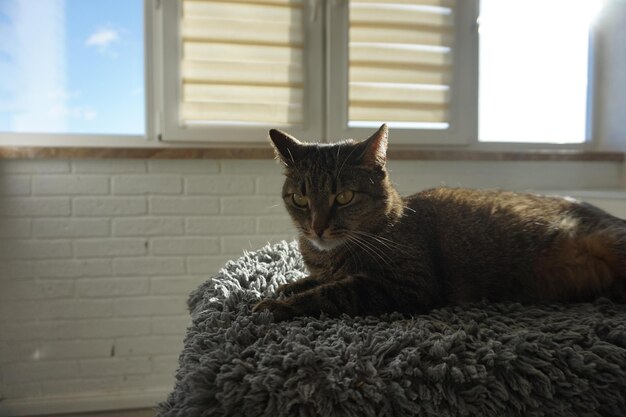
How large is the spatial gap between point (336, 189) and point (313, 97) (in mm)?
1066

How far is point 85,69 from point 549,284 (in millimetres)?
1783

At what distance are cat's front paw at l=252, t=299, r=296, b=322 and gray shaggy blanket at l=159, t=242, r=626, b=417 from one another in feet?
0.17

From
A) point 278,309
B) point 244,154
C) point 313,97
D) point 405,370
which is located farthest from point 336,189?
point 313,97

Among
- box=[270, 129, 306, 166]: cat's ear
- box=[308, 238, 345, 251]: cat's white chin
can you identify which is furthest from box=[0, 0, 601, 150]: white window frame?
box=[308, 238, 345, 251]: cat's white chin

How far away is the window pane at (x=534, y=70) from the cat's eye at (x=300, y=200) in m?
1.42

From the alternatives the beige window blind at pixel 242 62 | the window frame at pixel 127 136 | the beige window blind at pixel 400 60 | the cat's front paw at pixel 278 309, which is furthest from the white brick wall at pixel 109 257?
the cat's front paw at pixel 278 309

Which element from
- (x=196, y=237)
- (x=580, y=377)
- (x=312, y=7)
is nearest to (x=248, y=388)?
(x=580, y=377)

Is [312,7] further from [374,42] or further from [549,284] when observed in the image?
[549,284]

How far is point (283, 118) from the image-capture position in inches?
72.4

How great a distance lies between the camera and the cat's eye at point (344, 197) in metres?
0.89

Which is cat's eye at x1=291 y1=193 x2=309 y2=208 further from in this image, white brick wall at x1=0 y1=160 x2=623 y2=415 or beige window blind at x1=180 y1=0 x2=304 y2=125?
beige window blind at x1=180 y1=0 x2=304 y2=125

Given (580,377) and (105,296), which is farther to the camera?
(105,296)

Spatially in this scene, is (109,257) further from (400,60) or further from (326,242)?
(400,60)

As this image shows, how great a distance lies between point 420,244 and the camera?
91 centimetres
